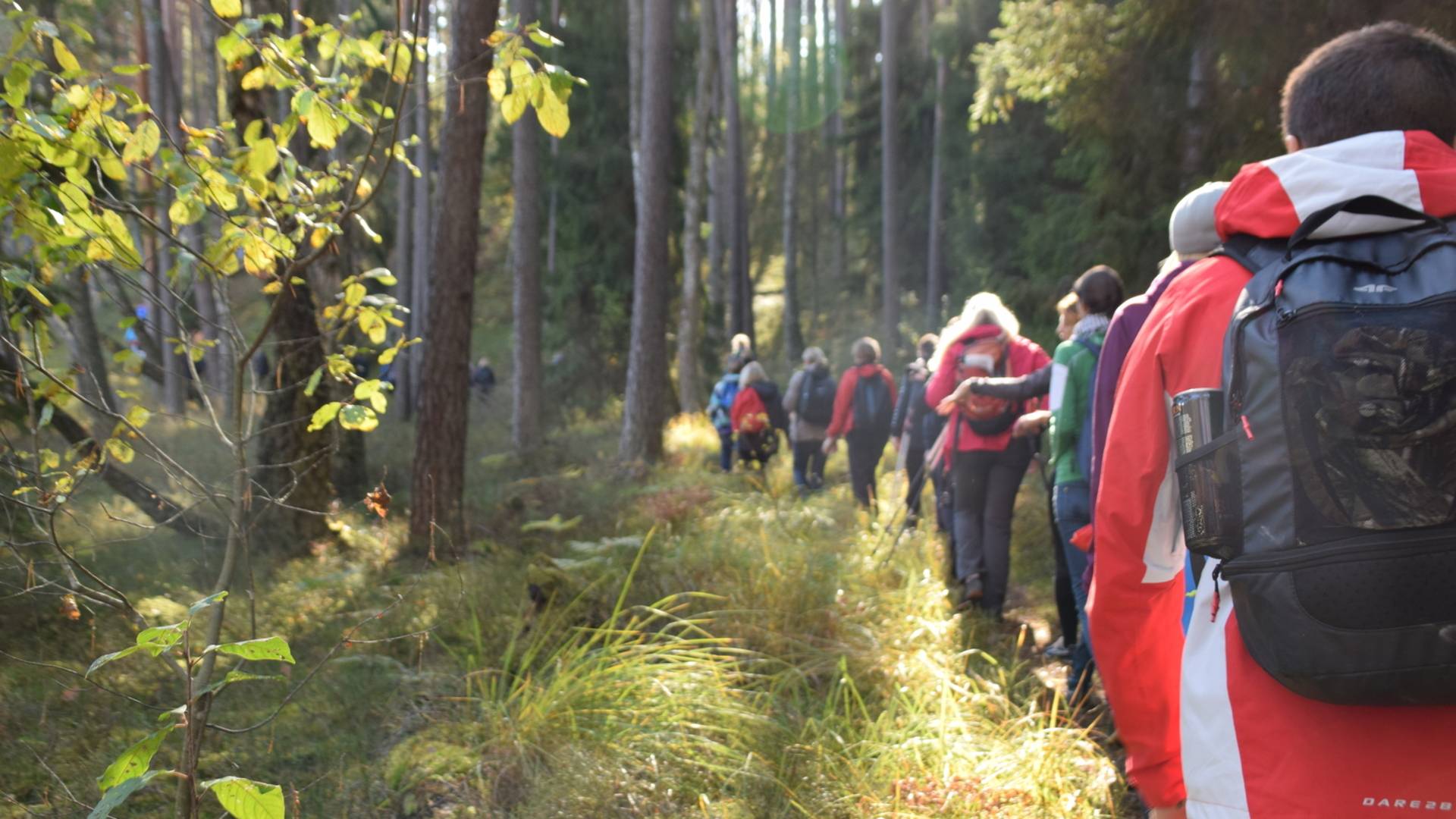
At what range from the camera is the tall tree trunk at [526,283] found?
16.4 meters

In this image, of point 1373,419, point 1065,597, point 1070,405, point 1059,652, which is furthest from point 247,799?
point 1059,652

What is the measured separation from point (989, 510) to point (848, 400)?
391cm

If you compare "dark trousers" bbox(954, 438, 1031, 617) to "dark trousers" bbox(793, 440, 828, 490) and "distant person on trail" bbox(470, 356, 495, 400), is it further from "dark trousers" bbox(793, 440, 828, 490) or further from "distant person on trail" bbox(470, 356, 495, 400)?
"distant person on trail" bbox(470, 356, 495, 400)

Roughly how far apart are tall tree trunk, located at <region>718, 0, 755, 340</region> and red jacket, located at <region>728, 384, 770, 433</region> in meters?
13.5

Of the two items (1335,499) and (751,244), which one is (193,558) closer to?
(1335,499)

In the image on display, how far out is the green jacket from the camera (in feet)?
16.9

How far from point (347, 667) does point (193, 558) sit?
2.59 m

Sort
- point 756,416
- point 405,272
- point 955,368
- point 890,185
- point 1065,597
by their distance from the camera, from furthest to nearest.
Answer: point 890,185
point 405,272
point 756,416
point 955,368
point 1065,597

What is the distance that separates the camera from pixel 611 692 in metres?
4.44

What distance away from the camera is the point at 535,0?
51.6 ft

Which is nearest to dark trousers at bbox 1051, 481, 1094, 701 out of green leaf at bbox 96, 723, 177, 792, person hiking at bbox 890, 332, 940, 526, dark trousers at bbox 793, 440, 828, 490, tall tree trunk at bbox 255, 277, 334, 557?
person hiking at bbox 890, 332, 940, 526

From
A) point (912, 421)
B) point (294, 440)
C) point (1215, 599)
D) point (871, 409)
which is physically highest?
point (1215, 599)

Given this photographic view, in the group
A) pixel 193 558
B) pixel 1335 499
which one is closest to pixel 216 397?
pixel 193 558

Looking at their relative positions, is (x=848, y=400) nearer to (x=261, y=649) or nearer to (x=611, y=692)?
(x=611, y=692)
